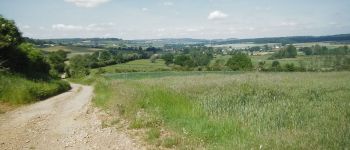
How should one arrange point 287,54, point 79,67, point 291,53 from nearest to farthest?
point 79,67 → point 287,54 → point 291,53

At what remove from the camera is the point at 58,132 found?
13.5 m

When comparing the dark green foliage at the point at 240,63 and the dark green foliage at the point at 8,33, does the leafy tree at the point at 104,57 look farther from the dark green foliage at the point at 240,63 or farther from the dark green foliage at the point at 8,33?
the dark green foliage at the point at 8,33

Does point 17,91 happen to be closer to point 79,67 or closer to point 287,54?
point 79,67

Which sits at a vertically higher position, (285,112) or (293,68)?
(285,112)

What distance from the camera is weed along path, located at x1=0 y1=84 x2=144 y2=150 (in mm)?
11484

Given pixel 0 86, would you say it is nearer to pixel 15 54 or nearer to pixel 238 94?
pixel 15 54

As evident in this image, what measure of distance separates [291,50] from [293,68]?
58895mm

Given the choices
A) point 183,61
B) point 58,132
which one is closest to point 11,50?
point 58,132

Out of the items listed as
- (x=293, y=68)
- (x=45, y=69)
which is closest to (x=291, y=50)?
(x=293, y=68)

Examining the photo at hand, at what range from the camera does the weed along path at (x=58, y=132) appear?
1148 cm

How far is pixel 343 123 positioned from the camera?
11.0 metres

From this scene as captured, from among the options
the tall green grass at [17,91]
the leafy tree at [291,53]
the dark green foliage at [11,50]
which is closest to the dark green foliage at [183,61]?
the leafy tree at [291,53]

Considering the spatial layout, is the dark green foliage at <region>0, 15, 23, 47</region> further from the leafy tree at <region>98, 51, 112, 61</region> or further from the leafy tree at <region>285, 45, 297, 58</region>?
the leafy tree at <region>285, 45, 297, 58</region>

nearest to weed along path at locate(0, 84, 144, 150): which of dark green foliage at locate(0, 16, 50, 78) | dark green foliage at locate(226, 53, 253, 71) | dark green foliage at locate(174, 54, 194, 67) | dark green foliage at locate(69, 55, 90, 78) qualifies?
dark green foliage at locate(0, 16, 50, 78)
